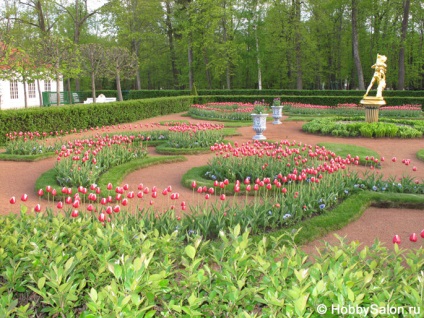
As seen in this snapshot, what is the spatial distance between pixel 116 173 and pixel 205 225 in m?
4.13

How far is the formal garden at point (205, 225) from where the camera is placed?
7.83 ft

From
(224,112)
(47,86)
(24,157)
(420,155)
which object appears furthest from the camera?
(47,86)

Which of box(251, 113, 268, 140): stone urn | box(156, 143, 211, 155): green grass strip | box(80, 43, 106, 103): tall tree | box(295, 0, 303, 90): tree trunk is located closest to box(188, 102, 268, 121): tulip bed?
box(251, 113, 268, 140): stone urn

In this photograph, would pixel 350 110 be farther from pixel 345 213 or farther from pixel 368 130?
pixel 345 213

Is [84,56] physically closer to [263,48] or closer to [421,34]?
[263,48]

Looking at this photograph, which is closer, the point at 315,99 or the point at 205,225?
the point at 205,225

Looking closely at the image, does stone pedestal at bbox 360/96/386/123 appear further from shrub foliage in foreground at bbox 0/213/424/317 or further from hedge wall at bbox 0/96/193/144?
shrub foliage in foreground at bbox 0/213/424/317

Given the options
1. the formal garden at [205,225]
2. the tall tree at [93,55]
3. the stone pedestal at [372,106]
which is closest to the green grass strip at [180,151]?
the formal garden at [205,225]

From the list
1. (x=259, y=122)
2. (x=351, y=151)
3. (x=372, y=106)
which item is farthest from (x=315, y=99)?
(x=351, y=151)

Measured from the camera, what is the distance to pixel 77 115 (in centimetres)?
1639

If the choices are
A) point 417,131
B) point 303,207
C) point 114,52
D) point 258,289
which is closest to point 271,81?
point 114,52

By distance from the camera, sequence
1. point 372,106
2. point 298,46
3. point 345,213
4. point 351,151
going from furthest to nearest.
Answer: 1. point 298,46
2. point 372,106
3. point 351,151
4. point 345,213

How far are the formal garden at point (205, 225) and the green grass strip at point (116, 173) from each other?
42 millimetres

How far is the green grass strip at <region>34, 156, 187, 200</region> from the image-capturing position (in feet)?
25.5
